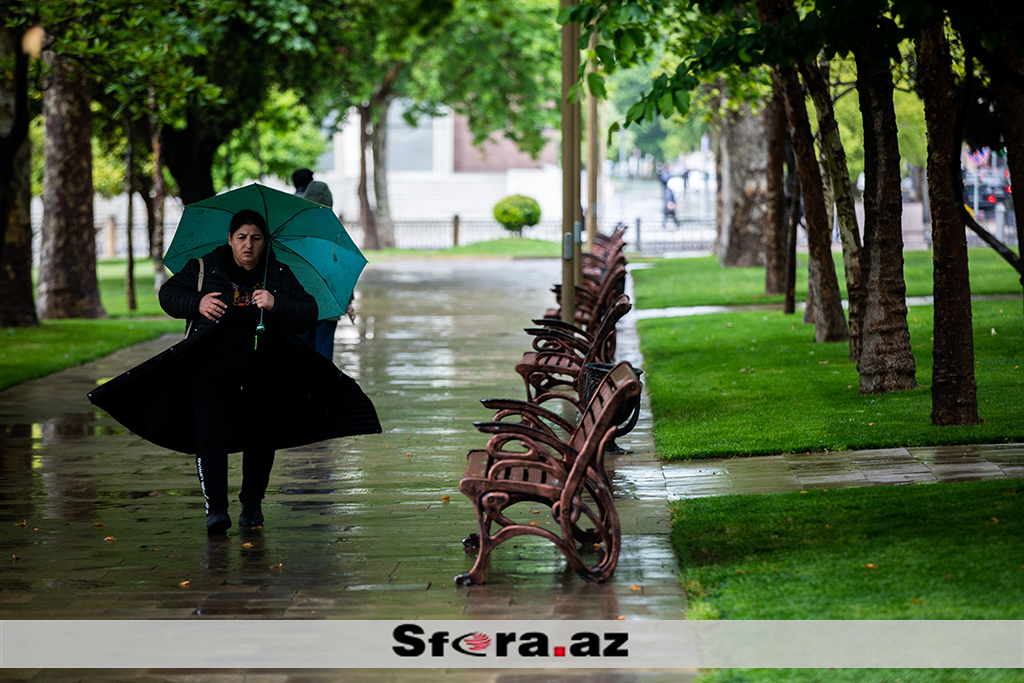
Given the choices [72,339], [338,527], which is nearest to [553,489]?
[338,527]

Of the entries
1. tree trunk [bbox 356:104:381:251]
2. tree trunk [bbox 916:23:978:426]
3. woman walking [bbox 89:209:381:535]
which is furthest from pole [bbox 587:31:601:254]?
tree trunk [bbox 356:104:381:251]

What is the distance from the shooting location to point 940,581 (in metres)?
5.06

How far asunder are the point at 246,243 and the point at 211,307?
1.30 ft

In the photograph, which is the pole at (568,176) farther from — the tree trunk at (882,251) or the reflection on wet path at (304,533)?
the tree trunk at (882,251)

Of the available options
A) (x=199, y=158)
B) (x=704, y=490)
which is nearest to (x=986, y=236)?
(x=704, y=490)

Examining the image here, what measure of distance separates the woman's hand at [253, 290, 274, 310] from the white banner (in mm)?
1825

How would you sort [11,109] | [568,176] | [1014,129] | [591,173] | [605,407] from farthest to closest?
[591,173] → [11,109] → [568,176] → [1014,129] → [605,407]

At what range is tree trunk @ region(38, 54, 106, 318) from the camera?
19.9 m

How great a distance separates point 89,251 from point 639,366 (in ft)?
37.1

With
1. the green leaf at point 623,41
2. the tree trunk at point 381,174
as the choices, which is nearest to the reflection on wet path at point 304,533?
the green leaf at point 623,41

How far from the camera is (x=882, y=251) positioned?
9938 millimetres

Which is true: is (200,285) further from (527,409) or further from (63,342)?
(63,342)

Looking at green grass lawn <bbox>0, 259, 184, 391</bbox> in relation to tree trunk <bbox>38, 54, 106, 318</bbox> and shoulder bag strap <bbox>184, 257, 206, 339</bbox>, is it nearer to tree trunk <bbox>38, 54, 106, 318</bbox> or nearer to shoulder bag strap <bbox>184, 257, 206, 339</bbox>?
tree trunk <bbox>38, 54, 106, 318</bbox>

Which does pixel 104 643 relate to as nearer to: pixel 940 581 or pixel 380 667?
pixel 380 667
